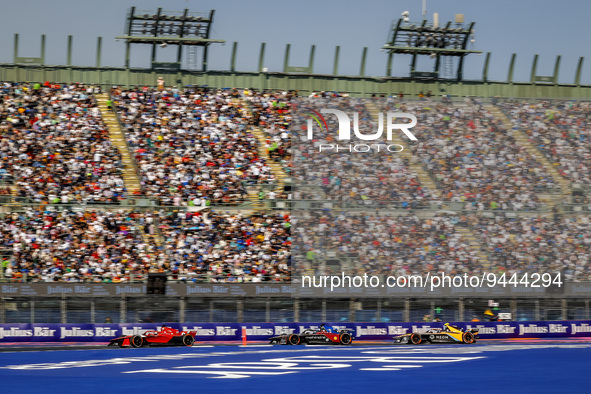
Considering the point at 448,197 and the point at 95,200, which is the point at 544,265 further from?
the point at 95,200

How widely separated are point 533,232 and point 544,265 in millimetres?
1829

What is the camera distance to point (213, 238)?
36.8 m

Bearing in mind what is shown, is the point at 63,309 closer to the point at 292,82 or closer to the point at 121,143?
the point at 121,143

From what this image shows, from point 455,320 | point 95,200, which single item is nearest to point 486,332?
point 455,320

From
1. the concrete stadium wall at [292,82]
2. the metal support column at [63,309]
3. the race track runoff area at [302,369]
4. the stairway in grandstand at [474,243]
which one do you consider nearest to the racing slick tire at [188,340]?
the race track runoff area at [302,369]

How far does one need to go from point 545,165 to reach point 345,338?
52.8 ft

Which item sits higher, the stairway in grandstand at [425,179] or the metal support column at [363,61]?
the metal support column at [363,61]

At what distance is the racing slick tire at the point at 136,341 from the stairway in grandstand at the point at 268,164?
38.4 feet

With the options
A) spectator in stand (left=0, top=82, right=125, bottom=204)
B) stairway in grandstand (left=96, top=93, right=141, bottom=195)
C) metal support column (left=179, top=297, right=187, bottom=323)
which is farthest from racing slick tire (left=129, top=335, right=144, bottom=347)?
stairway in grandstand (left=96, top=93, right=141, bottom=195)

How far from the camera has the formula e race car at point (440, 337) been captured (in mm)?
30141

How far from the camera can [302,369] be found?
70.1 feet

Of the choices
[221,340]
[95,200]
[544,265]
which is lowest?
[221,340]

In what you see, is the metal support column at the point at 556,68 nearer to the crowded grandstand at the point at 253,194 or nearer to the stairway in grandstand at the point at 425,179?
the crowded grandstand at the point at 253,194

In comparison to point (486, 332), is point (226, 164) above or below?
above
